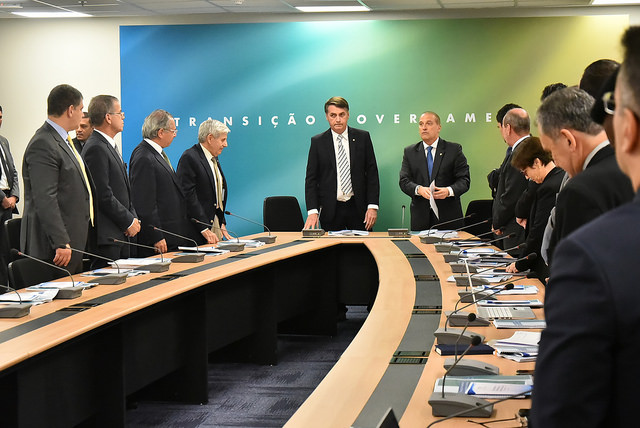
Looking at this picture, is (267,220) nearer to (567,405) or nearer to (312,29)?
(312,29)

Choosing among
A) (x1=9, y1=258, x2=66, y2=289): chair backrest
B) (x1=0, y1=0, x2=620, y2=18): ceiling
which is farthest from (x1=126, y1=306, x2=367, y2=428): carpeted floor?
(x1=0, y1=0, x2=620, y2=18): ceiling

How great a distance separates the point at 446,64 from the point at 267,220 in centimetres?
277

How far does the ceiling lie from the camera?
26.8ft

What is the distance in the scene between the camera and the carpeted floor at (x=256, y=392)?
414 centimetres

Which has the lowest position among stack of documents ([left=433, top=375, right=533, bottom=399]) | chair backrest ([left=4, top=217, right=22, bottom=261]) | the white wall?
stack of documents ([left=433, top=375, right=533, bottom=399])

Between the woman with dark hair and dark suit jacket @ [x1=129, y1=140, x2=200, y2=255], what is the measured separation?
2.60 meters

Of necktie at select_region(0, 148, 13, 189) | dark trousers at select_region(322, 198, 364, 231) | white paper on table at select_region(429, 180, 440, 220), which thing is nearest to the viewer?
white paper on table at select_region(429, 180, 440, 220)

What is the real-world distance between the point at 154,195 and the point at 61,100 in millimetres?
1220

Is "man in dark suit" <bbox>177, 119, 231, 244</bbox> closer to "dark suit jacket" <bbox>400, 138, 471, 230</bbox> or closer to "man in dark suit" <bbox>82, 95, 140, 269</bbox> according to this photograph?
"man in dark suit" <bbox>82, 95, 140, 269</bbox>

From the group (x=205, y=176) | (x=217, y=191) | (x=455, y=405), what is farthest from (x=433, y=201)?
(x=455, y=405)

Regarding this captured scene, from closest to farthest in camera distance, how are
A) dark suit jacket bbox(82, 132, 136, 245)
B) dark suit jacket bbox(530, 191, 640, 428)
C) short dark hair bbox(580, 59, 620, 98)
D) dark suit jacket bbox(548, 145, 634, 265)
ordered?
dark suit jacket bbox(530, 191, 640, 428) → dark suit jacket bbox(548, 145, 634, 265) → short dark hair bbox(580, 59, 620, 98) → dark suit jacket bbox(82, 132, 136, 245)

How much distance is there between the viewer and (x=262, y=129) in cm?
881

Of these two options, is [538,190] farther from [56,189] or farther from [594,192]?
[56,189]

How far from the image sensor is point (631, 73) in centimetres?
97
